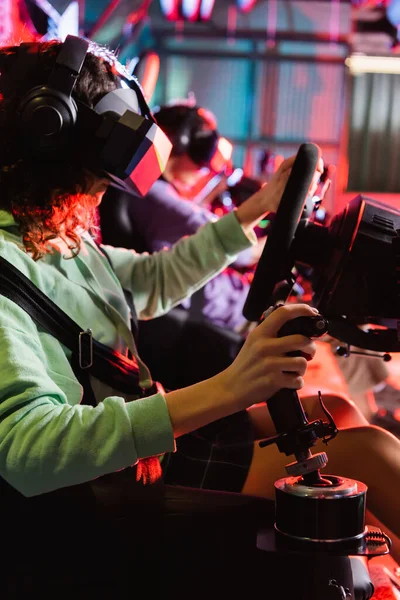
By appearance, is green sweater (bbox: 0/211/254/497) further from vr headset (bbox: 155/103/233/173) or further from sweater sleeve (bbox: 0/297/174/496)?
vr headset (bbox: 155/103/233/173)

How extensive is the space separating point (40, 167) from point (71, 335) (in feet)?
0.70

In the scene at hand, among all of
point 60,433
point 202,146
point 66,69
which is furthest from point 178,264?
point 202,146

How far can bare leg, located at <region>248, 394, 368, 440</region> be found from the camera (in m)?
1.04

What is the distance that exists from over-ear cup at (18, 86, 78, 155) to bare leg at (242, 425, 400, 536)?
0.50 metres

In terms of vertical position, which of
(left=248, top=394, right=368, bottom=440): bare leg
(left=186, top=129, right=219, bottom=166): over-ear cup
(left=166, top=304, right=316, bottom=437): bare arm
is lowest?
(left=248, top=394, right=368, bottom=440): bare leg

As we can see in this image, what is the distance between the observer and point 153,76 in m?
2.24

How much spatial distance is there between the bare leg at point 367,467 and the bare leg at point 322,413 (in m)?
0.06

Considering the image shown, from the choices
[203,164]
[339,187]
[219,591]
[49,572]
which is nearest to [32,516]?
[49,572]

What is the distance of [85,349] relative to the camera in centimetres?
85

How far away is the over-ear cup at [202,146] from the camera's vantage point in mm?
2221

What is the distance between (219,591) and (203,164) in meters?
1.69

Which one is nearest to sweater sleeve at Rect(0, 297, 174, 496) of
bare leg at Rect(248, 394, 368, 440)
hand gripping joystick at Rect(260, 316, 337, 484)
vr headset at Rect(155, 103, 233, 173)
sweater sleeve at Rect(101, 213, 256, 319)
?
hand gripping joystick at Rect(260, 316, 337, 484)

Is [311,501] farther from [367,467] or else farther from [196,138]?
[196,138]

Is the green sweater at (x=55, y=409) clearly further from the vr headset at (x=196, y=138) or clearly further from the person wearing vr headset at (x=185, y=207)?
the vr headset at (x=196, y=138)
